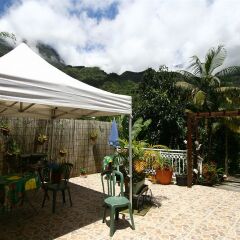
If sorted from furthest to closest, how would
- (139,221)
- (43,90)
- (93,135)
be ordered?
(93,135), (139,221), (43,90)

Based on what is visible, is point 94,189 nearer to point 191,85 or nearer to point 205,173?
point 205,173

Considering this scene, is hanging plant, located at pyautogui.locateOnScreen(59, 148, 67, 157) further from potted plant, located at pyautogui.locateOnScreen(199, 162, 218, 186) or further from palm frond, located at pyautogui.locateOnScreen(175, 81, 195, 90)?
palm frond, located at pyautogui.locateOnScreen(175, 81, 195, 90)

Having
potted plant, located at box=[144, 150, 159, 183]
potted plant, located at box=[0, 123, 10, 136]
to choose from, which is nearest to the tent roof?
potted plant, located at box=[0, 123, 10, 136]

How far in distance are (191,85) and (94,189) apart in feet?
24.3

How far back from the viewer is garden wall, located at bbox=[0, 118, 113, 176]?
7652mm

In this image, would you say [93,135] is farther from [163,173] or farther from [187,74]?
[187,74]

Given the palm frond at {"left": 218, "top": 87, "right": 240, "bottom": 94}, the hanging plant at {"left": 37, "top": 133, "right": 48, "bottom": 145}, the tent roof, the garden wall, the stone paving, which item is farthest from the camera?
the palm frond at {"left": 218, "top": 87, "right": 240, "bottom": 94}

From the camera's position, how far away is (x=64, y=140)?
9.00 meters

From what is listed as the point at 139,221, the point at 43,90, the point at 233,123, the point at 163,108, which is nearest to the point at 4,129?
the point at 43,90

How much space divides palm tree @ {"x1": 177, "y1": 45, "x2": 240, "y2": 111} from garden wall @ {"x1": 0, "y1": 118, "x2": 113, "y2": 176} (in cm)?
435

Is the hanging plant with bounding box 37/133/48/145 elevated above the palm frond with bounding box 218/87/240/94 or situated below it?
below

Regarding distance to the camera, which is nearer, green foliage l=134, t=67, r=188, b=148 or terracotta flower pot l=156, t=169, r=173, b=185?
terracotta flower pot l=156, t=169, r=173, b=185

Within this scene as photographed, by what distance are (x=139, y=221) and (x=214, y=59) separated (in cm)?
966

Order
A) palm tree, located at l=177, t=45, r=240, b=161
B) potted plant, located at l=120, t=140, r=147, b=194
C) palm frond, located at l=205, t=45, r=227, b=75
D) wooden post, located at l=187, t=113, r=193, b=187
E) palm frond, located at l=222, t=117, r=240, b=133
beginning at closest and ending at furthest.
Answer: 1. potted plant, located at l=120, t=140, r=147, b=194
2. wooden post, located at l=187, t=113, r=193, b=187
3. palm frond, located at l=222, t=117, r=240, b=133
4. palm tree, located at l=177, t=45, r=240, b=161
5. palm frond, located at l=205, t=45, r=227, b=75
